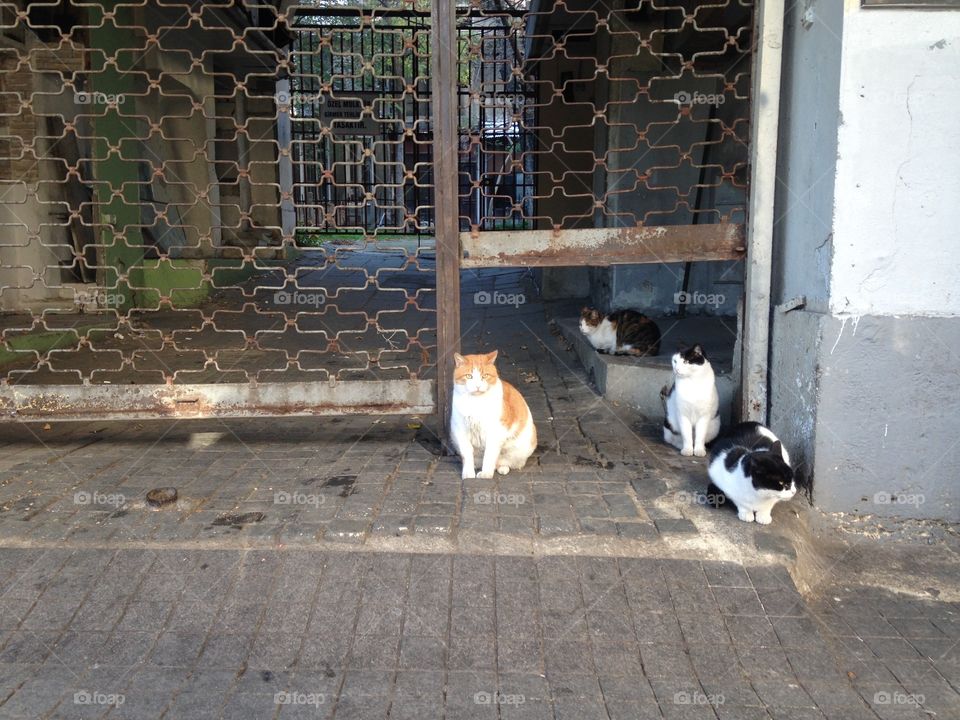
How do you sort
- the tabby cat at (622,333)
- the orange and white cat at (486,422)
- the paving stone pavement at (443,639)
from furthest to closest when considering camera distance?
the tabby cat at (622,333), the orange and white cat at (486,422), the paving stone pavement at (443,639)

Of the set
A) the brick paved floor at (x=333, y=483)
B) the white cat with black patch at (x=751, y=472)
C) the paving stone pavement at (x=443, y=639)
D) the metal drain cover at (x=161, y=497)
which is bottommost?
the paving stone pavement at (x=443, y=639)

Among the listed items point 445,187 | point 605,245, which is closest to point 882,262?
point 605,245

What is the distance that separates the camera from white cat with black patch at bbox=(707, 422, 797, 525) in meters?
3.41

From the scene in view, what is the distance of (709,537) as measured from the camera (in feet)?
11.4

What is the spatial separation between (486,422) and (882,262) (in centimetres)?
205

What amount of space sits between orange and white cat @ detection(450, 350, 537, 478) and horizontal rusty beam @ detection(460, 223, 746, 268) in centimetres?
72

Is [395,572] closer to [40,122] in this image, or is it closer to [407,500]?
[407,500]

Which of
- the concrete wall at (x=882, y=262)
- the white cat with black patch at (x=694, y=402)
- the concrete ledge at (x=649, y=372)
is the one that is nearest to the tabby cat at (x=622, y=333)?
the concrete ledge at (x=649, y=372)

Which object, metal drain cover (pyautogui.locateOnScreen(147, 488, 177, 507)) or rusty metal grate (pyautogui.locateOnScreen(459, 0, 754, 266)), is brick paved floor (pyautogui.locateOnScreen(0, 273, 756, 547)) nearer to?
metal drain cover (pyautogui.locateOnScreen(147, 488, 177, 507))

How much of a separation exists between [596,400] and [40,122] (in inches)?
255

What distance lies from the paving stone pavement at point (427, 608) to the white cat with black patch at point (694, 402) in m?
0.47

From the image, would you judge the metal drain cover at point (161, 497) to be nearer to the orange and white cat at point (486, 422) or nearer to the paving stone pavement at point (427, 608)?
the paving stone pavement at point (427, 608)

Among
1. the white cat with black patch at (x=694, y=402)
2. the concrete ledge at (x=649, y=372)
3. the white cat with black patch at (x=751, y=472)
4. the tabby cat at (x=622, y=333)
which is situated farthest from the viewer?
the tabby cat at (x=622, y=333)

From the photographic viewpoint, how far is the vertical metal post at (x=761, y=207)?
4227 mm
